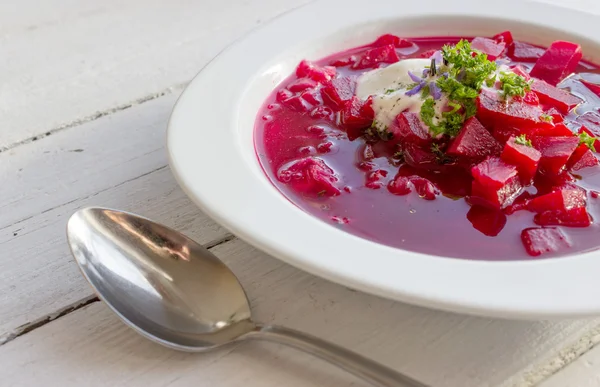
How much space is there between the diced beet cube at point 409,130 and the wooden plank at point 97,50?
1079mm

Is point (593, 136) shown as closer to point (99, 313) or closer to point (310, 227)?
point (310, 227)

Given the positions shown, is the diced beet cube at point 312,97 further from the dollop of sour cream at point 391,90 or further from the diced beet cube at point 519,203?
the diced beet cube at point 519,203

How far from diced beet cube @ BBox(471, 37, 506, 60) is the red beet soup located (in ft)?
0.50

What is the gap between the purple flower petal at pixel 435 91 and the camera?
6.55 feet

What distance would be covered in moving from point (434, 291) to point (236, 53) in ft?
4.05

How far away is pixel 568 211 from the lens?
5.63 feet

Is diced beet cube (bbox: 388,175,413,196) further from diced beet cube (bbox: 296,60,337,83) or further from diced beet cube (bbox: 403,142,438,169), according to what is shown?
diced beet cube (bbox: 296,60,337,83)

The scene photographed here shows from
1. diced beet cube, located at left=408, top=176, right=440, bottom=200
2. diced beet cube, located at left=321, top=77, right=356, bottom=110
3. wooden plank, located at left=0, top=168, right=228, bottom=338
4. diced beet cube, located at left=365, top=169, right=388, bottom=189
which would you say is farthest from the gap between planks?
diced beet cube, located at left=408, top=176, right=440, bottom=200

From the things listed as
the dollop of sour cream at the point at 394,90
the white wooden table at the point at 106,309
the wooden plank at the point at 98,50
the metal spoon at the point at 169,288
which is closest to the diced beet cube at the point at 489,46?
the dollop of sour cream at the point at 394,90

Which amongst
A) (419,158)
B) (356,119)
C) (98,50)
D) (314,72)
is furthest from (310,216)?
(98,50)

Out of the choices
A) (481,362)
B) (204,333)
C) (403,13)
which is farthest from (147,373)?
(403,13)

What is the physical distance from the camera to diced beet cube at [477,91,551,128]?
1.89 m

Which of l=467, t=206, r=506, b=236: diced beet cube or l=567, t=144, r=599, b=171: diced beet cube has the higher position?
l=567, t=144, r=599, b=171: diced beet cube

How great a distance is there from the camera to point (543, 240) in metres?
1.64
